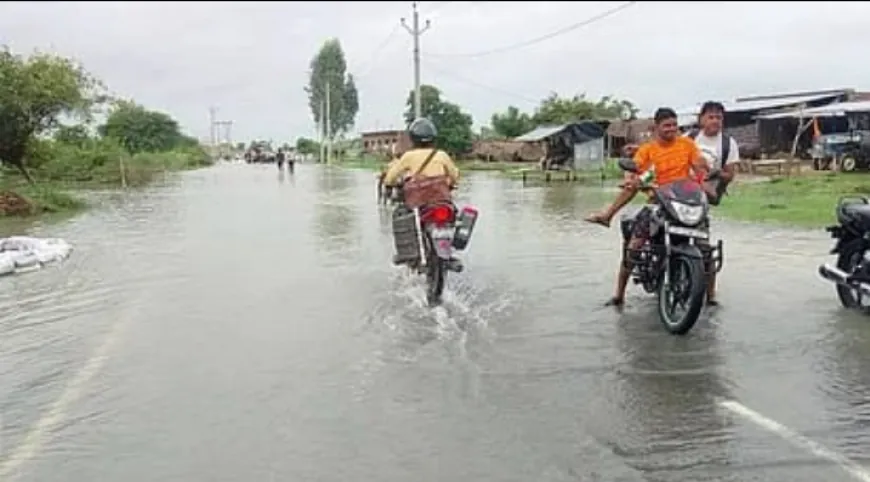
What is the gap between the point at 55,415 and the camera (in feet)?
17.6

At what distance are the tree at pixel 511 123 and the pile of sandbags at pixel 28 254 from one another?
57.3 meters

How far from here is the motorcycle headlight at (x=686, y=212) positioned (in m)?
7.38

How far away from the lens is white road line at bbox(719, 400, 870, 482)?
423 centimetres

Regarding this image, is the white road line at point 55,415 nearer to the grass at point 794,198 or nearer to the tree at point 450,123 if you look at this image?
the grass at point 794,198

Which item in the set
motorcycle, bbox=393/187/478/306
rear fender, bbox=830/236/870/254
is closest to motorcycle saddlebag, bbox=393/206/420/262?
motorcycle, bbox=393/187/478/306

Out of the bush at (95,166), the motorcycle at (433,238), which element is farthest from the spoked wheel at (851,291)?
the bush at (95,166)

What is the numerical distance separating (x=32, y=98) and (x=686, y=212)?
19.6m

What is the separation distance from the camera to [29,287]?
397 inches

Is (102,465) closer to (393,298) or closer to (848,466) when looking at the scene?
(848,466)

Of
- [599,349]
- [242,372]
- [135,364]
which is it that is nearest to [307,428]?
[242,372]

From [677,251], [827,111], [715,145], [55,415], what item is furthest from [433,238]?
[827,111]

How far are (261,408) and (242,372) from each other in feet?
2.83

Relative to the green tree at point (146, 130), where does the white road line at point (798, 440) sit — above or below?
below

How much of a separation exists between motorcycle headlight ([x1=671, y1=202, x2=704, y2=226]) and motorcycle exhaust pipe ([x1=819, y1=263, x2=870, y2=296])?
1363 millimetres
